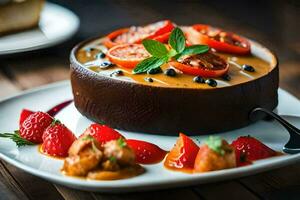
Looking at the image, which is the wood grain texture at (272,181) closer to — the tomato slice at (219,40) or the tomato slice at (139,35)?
the tomato slice at (219,40)

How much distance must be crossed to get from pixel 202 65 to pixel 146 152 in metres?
0.36

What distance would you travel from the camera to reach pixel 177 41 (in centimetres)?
232

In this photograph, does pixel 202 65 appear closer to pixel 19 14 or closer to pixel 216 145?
pixel 216 145

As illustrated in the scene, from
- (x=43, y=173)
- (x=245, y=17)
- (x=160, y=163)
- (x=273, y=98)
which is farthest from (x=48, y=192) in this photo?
(x=245, y=17)

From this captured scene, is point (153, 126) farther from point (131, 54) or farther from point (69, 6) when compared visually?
point (69, 6)

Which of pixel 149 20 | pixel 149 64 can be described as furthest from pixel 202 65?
pixel 149 20

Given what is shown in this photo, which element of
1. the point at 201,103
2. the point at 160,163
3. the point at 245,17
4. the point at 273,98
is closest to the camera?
the point at 160,163

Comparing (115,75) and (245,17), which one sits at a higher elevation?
(115,75)

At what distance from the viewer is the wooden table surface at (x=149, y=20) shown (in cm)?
198

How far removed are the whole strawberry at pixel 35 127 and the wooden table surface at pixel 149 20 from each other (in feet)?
0.35

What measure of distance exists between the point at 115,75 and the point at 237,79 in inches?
14.9

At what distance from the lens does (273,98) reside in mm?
2412

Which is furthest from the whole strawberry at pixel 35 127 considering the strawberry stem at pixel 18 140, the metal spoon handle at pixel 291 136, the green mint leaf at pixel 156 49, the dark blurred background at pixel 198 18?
the dark blurred background at pixel 198 18

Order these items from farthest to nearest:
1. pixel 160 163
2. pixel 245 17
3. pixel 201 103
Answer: pixel 245 17
pixel 201 103
pixel 160 163
